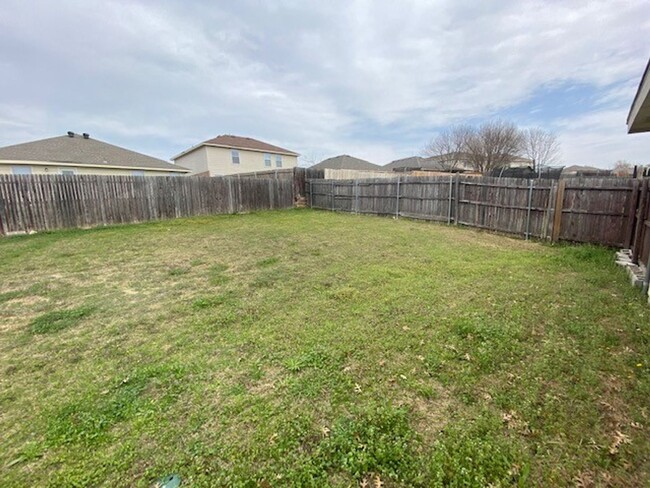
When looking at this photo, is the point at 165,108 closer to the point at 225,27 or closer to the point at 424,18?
the point at 225,27

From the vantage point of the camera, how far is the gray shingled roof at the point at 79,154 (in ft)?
52.9

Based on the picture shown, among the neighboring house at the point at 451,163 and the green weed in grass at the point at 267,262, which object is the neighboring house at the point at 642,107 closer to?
the green weed in grass at the point at 267,262

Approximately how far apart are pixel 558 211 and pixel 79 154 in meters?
24.2

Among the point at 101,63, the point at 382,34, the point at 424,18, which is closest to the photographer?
the point at 424,18

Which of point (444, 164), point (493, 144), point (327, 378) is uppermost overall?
point (493, 144)

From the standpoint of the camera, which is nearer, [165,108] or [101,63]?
[101,63]

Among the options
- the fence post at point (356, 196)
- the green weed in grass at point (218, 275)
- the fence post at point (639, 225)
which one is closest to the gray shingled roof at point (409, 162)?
the fence post at point (356, 196)

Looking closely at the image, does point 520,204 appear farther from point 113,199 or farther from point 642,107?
point 113,199

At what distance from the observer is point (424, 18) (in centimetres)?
973

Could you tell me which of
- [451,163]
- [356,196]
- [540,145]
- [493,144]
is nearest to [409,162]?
[451,163]

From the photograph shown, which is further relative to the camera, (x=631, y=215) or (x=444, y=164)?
(x=444, y=164)

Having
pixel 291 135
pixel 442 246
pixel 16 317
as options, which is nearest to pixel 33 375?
pixel 16 317

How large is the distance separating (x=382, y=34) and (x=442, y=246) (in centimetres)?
920

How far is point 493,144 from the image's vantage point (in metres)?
28.0
